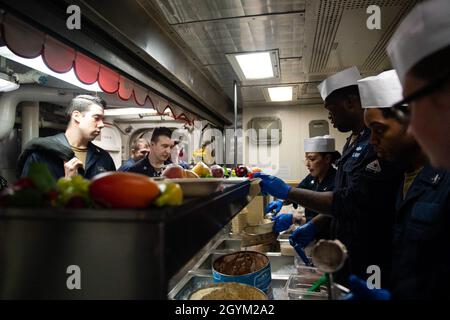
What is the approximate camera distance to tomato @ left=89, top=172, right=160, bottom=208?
1.82ft

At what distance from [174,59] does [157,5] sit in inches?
28.2

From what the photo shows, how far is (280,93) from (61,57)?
3520 mm

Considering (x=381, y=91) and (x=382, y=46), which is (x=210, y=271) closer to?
(x=381, y=91)

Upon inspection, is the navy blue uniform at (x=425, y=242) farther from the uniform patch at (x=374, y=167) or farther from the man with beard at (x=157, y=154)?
the man with beard at (x=157, y=154)

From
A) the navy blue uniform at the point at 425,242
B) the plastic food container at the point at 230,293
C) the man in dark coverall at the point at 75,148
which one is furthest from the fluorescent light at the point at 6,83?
the navy blue uniform at the point at 425,242

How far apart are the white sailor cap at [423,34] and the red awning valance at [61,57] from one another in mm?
1665

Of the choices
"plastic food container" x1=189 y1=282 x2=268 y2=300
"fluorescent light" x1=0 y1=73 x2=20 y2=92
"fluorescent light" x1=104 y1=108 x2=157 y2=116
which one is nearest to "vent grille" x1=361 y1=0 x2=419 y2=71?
"plastic food container" x1=189 y1=282 x2=268 y2=300

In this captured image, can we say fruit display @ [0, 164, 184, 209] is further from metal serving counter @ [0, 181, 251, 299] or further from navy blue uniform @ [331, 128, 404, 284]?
navy blue uniform @ [331, 128, 404, 284]

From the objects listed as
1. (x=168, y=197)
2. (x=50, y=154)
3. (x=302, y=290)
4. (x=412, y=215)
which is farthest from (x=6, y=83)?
(x=412, y=215)

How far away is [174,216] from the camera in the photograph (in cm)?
56

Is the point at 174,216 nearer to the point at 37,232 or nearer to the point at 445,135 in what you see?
the point at 37,232

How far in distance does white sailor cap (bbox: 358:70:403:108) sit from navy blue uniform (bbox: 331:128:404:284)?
13.6 inches

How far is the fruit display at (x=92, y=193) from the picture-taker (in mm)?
558
